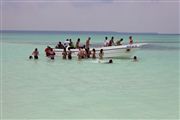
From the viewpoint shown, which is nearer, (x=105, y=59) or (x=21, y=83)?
(x=21, y=83)

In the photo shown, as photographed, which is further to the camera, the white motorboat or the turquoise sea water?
the white motorboat

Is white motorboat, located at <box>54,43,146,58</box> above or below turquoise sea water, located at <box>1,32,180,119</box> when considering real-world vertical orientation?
above

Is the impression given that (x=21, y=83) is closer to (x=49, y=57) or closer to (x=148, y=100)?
(x=148, y=100)

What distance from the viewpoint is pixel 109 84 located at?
1213 cm

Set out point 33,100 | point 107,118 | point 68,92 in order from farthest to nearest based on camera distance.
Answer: point 68,92, point 33,100, point 107,118

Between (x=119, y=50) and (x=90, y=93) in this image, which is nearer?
(x=90, y=93)

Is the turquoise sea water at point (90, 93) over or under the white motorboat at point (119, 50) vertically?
under

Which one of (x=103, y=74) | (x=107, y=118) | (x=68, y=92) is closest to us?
(x=107, y=118)

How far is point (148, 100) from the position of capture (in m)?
9.52

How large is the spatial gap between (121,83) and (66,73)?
3.24 m

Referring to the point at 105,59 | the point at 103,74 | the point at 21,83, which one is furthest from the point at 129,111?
the point at 105,59

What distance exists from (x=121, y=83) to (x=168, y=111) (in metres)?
4.02

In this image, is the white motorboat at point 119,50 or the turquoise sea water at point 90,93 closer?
the turquoise sea water at point 90,93

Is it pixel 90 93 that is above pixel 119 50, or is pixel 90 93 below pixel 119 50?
below
